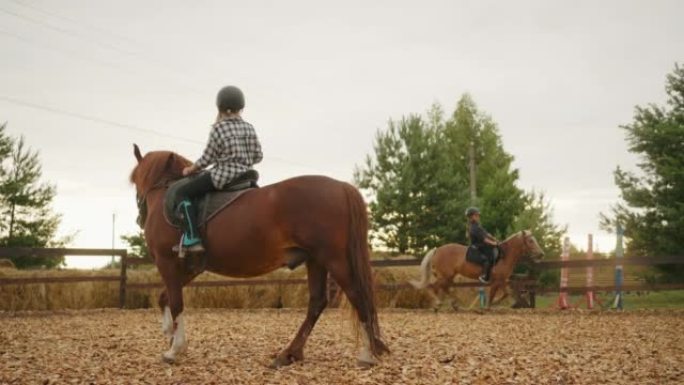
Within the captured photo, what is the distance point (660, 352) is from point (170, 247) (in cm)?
543

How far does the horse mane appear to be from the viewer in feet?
23.8

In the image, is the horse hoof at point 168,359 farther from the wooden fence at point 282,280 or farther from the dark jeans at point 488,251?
the dark jeans at point 488,251

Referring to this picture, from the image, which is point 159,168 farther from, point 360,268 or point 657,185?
point 657,185

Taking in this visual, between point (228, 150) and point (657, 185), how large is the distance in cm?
1861

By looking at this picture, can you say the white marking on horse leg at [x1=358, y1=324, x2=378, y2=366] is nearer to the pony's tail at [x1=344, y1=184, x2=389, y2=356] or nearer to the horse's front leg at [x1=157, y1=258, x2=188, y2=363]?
the pony's tail at [x1=344, y1=184, x2=389, y2=356]

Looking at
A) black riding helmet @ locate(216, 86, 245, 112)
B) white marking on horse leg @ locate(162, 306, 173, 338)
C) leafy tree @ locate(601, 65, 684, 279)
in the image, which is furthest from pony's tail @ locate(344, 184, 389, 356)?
leafy tree @ locate(601, 65, 684, 279)

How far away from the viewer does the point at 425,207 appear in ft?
106

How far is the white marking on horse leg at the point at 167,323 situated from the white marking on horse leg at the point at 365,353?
225 cm

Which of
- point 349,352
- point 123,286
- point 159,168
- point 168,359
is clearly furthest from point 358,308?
point 123,286

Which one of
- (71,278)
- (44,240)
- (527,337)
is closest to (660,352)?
(527,337)

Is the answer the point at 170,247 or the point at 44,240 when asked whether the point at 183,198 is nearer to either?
the point at 170,247

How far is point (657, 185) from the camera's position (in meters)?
21.0

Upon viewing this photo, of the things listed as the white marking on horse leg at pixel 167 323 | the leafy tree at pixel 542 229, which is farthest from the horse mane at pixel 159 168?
the leafy tree at pixel 542 229

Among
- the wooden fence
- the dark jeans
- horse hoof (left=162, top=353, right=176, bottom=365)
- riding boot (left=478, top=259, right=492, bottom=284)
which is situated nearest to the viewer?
horse hoof (left=162, top=353, right=176, bottom=365)
